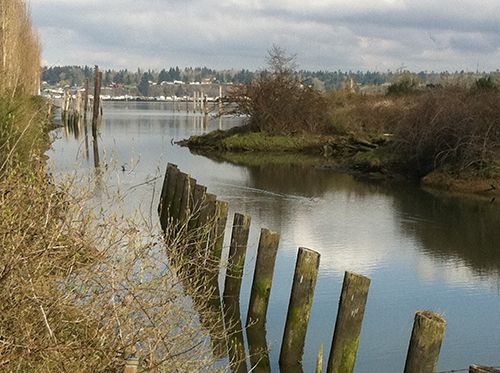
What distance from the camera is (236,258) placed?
38.9 feet

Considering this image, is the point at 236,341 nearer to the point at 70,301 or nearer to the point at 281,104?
the point at 70,301

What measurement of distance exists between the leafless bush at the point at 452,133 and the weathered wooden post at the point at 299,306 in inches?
698

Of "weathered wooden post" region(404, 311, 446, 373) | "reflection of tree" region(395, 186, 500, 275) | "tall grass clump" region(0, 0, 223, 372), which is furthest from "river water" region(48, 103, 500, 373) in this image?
"weathered wooden post" region(404, 311, 446, 373)

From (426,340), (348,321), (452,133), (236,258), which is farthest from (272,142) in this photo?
(426,340)

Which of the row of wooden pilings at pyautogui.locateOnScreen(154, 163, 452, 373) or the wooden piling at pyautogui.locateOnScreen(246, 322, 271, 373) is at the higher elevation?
the row of wooden pilings at pyautogui.locateOnScreen(154, 163, 452, 373)

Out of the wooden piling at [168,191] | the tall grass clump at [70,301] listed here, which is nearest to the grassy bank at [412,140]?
the wooden piling at [168,191]

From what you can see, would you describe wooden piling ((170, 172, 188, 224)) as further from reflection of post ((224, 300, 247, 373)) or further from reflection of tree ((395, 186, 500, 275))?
reflection of post ((224, 300, 247, 373))

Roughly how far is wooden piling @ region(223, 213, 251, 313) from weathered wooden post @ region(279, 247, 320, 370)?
2.27 meters

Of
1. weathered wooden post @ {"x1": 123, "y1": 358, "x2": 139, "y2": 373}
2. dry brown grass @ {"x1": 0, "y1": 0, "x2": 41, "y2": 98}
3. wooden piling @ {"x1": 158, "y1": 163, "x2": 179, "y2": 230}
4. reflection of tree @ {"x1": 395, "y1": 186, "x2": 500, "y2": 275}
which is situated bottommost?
reflection of tree @ {"x1": 395, "y1": 186, "x2": 500, "y2": 275}

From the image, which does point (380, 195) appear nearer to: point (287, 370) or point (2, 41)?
point (2, 41)

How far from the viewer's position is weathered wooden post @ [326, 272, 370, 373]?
8.19 m

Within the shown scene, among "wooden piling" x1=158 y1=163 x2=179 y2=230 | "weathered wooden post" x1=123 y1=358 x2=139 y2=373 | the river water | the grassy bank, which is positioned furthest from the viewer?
the grassy bank

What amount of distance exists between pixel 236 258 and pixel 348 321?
12.3ft

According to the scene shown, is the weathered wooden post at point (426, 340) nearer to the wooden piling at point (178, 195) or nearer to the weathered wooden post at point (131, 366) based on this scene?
the weathered wooden post at point (131, 366)
